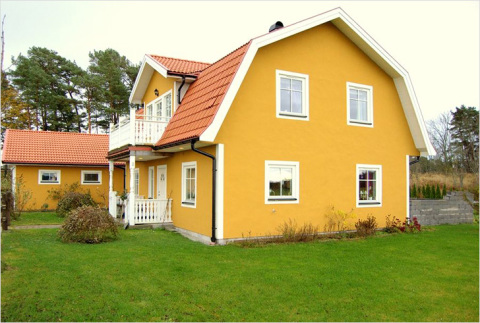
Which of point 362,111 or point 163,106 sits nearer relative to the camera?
point 362,111

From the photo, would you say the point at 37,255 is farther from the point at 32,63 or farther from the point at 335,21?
the point at 32,63

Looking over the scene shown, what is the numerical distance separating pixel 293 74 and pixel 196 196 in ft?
16.3

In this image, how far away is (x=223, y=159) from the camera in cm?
1110

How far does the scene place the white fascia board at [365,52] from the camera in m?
10.8

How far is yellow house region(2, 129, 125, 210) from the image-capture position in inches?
907

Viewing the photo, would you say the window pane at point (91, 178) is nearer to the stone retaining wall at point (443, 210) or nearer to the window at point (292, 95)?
the window at point (292, 95)

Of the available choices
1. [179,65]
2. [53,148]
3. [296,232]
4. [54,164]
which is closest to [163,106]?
[179,65]

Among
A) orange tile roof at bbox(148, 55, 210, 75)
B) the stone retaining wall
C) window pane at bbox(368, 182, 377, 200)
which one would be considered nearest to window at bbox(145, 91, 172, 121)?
orange tile roof at bbox(148, 55, 210, 75)

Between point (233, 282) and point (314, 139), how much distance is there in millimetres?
6903

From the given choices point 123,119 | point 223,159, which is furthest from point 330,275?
point 123,119

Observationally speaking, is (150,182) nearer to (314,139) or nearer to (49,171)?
(314,139)

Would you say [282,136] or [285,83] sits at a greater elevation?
[285,83]

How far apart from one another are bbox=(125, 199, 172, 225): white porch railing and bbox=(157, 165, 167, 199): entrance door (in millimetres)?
Result: 819

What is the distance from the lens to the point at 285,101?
41.1 feet
